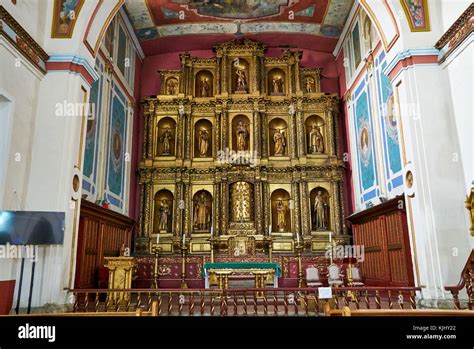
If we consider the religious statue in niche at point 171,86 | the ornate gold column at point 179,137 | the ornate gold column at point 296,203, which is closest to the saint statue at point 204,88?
the religious statue in niche at point 171,86

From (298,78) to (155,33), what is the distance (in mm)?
5235

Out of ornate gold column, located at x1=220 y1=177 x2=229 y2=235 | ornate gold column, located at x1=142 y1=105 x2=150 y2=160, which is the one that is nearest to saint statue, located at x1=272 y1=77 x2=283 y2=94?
ornate gold column, located at x1=220 y1=177 x2=229 y2=235

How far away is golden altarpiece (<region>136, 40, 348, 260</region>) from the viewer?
12.4 meters

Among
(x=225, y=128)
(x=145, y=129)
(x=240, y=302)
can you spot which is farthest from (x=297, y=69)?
(x=240, y=302)

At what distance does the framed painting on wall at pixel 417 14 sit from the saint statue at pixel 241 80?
22.3ft

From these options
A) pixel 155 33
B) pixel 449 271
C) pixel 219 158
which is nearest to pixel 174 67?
pixel 155 33

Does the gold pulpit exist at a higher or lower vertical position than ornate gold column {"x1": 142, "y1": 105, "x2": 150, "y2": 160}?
lower

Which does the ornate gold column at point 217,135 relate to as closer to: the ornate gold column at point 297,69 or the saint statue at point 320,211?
the ornate gold column at point 297,69

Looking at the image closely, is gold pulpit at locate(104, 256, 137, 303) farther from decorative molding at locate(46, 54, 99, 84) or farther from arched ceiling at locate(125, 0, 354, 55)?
arched ceiling at locate(125, 0, 354, 55)

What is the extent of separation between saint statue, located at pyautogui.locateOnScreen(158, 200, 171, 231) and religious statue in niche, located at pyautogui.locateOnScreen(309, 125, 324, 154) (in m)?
5.18

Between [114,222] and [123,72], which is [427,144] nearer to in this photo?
[114,222]

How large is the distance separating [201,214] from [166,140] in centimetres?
287

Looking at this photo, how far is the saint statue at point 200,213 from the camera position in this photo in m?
12.7
